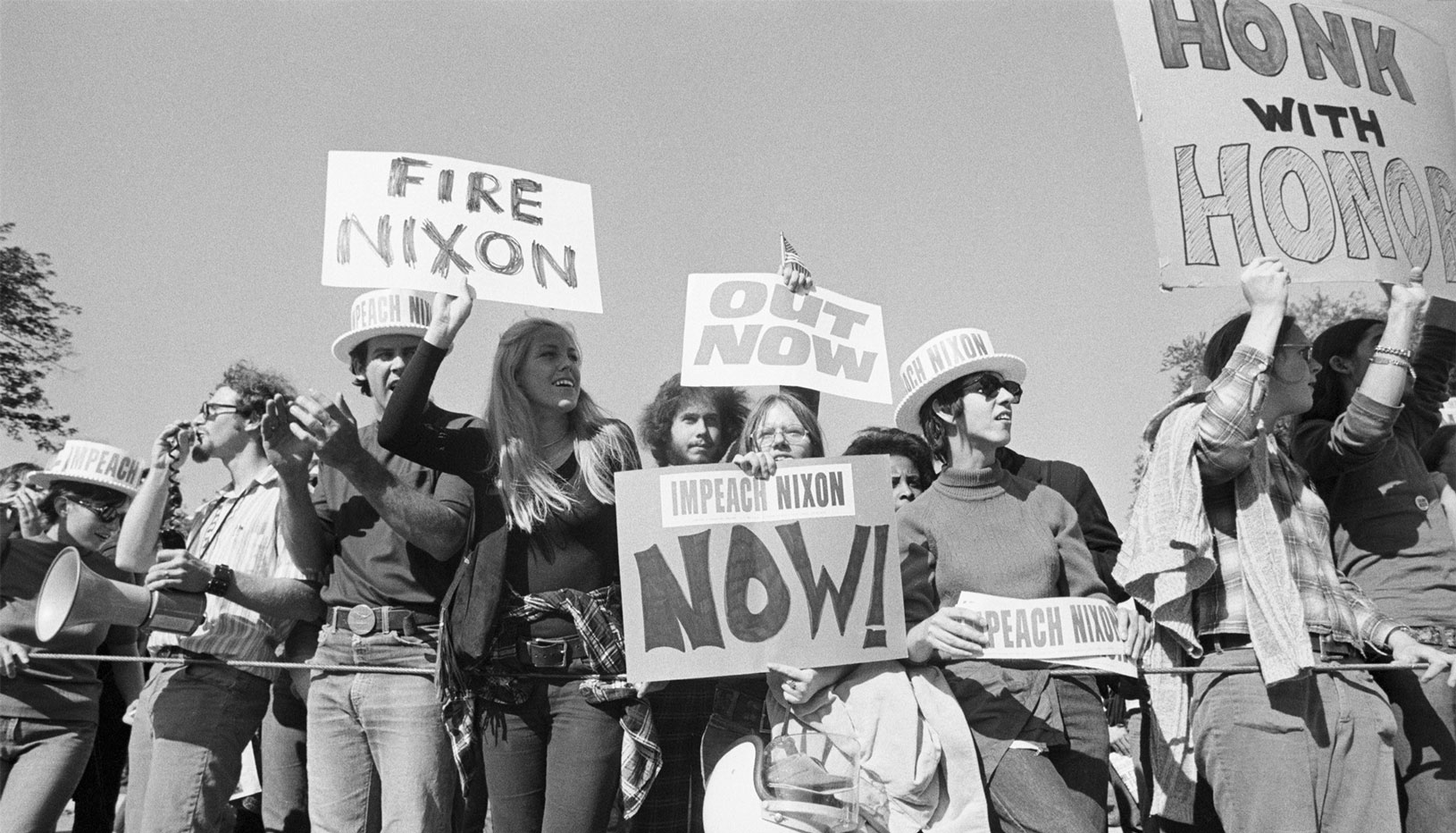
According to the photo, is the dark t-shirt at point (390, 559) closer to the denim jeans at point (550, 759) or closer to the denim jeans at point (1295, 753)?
the denim jeans at point (550, 759)

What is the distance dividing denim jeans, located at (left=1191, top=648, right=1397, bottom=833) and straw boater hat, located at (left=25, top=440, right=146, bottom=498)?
524 centimetres

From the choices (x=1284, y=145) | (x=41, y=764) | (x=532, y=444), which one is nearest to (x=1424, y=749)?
(x=1284, y=145)

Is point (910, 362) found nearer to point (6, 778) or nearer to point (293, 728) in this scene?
point (293, 728)

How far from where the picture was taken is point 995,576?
474 centimetres

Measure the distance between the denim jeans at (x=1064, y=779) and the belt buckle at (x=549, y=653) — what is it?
149 centimetres

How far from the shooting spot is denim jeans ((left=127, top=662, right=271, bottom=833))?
5730 mm

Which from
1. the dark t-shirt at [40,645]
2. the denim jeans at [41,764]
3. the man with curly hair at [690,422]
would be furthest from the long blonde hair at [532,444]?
the denim jeans at [41,764]

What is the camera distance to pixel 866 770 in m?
4.53

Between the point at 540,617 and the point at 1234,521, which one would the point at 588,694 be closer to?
the point at 540,617

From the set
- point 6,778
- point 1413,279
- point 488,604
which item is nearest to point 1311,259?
point 1413,279

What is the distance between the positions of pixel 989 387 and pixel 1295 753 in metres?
1.57

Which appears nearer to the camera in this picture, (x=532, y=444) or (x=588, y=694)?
(x=588, y=694)

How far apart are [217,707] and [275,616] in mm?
484

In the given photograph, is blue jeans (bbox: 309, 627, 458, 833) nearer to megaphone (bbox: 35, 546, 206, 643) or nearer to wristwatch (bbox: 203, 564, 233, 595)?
wristwatch (bbox: 203, 564, 233, 595)
